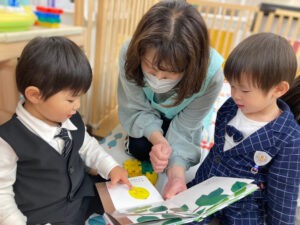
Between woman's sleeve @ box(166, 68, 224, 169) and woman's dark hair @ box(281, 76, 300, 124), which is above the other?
woman's dark hair @ box(281, 76, 300, 124)

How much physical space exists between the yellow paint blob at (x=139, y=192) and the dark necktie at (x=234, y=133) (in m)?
0.29

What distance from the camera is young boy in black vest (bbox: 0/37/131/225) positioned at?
0.59 m

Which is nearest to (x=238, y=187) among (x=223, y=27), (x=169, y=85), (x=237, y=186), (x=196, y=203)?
(x=237, y=186)

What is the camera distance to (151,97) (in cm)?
101

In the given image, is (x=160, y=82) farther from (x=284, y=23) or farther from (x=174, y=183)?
(x=284, y=23)

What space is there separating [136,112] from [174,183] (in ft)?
1.08

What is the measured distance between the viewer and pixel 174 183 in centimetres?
82

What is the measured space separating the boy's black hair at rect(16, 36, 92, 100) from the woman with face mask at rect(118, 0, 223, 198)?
183 mm

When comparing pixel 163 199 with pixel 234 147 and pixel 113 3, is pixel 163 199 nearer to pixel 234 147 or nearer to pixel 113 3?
pixel 234 147

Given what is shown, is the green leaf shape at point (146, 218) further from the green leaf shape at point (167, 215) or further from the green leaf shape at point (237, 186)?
the green leaf shape at point (237, 186)

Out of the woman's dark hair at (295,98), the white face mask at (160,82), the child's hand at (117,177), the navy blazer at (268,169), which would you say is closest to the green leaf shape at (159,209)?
the child's hand at (117,177)

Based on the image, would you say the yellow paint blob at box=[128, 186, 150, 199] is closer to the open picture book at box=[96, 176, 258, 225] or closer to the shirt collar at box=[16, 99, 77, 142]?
the open picture book at box=[96, 176, 258, 225]

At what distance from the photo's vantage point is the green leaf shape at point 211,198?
63cm

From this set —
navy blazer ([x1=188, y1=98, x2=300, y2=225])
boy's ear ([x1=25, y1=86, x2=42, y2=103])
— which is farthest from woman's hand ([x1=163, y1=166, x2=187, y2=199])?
boy's ear ([x1=25, y1=86, x2=42, y2=103])
